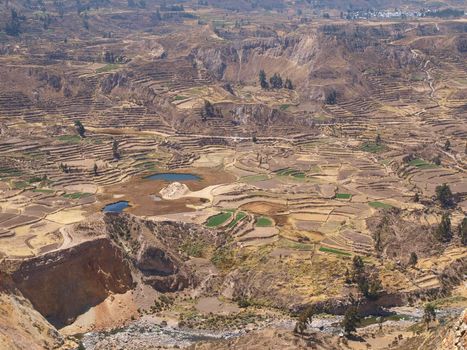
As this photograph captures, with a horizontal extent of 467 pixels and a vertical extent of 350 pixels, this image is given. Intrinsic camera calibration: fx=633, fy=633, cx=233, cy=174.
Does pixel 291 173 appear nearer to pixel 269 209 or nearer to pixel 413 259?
pixel 269 209

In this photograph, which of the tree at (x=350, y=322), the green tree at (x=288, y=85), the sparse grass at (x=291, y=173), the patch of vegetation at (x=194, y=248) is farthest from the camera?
the green tree at (x=288, y=85)

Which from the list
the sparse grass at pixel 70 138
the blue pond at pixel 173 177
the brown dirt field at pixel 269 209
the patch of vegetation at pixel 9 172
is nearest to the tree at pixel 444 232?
the brown dirt field at pixel 269 209

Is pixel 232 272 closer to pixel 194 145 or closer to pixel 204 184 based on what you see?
pixel 204 184

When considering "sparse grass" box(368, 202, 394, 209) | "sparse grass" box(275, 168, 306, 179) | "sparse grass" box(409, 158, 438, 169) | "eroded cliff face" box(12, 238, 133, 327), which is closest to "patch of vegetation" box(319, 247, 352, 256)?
"sparse grass" box(368, 202, 394, 209)

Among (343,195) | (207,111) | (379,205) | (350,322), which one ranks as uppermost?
(207,111)

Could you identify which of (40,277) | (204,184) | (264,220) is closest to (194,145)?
(204,184)

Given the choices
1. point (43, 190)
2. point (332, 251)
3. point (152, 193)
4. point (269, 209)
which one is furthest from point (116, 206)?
point (332, 251)

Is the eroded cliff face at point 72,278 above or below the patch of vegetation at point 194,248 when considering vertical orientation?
above

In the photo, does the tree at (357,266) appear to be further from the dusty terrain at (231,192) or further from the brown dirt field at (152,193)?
the brown dirt field at (152,193)
